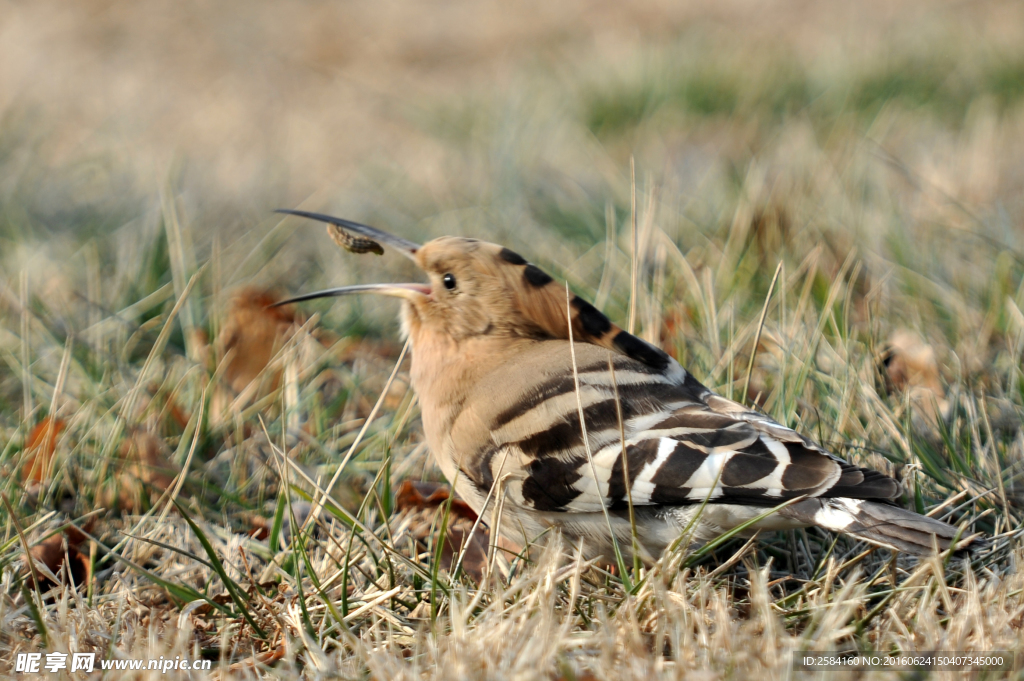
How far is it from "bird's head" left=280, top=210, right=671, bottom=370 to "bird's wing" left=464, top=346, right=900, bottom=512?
13cm

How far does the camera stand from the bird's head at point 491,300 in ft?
6.88

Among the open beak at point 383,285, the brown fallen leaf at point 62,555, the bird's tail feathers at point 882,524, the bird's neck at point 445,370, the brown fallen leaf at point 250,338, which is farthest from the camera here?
the brown fallen leaf at point 250,338

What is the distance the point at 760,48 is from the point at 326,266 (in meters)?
4.04

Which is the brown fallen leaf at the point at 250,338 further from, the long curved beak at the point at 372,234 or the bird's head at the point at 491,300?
the bird's head at the point at 491,300

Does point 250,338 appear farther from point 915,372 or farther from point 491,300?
point 915,372

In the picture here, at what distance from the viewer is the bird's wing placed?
5.34 feet

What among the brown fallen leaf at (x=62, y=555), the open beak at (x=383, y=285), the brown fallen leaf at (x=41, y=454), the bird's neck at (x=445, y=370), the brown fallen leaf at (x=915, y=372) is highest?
the open beak at (x=383, y=285)

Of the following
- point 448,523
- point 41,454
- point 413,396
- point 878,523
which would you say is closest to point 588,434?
point 448,523

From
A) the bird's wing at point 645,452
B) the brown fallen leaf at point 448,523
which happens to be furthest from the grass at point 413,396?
the bird's wing at point 645,452

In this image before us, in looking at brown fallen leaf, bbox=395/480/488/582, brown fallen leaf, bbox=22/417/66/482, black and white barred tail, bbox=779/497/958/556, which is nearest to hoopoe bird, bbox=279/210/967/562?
black and white barred tail, bbox=779/497/958/556

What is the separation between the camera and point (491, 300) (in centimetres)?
219

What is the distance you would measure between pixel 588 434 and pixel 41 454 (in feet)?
4.44

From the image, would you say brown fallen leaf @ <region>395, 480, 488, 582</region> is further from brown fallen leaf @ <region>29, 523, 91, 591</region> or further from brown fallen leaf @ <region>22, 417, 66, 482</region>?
brown fallen leaf @ <region>22, 417, 66, 482</region>

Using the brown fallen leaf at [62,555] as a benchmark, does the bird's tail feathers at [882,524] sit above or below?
above
